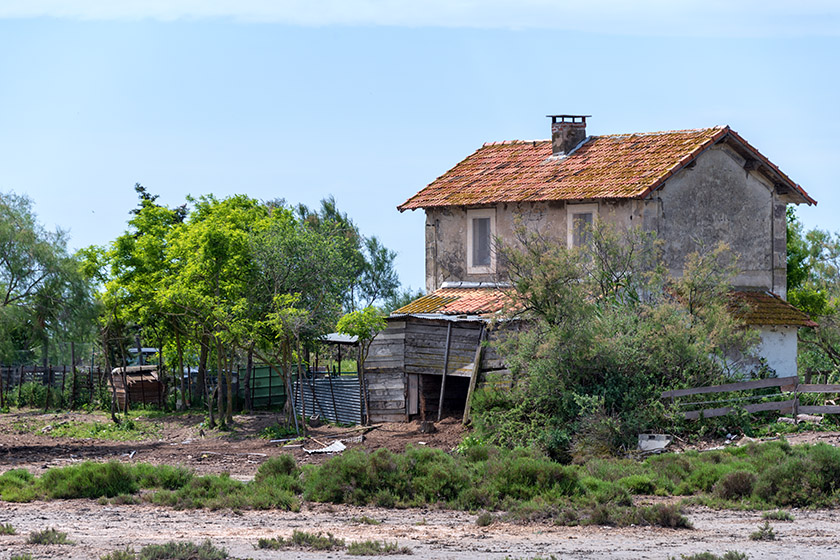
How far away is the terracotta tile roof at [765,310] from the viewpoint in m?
27.2

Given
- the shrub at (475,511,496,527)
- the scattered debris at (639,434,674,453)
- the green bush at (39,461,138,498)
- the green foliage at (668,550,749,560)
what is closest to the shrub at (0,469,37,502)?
the green bush at (39,461,138,498)

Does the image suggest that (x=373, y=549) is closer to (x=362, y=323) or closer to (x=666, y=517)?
(x=666, y=517)

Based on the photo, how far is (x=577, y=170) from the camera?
3011cm

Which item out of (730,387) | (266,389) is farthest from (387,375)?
(730,387)

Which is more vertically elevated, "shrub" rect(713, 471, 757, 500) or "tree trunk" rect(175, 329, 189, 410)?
"tree trunk" rect(175, 329, 189, 410)

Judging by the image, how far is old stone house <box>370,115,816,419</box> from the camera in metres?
27.7

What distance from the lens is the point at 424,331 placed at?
28.4 metres

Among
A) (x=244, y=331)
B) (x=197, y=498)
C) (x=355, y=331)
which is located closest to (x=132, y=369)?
(x=244, y=331)

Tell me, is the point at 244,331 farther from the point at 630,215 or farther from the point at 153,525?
the point at 153,525

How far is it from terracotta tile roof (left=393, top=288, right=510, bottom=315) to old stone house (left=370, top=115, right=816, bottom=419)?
0.05 meters

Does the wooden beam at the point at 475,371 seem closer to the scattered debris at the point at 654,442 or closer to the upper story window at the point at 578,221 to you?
the upper story window at the point at 578,221

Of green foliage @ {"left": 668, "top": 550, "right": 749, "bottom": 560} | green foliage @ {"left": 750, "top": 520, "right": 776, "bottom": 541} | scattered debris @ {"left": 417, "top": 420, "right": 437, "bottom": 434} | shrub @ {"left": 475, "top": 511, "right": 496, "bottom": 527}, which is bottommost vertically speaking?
shrub @ {"left": 475, "top": 511, "right": 496, "bottom": 527}

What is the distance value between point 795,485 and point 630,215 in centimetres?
1149

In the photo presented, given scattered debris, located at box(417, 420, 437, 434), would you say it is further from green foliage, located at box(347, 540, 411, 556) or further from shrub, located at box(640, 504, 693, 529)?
green foliage, located at box(347, 540, 411, 556)
